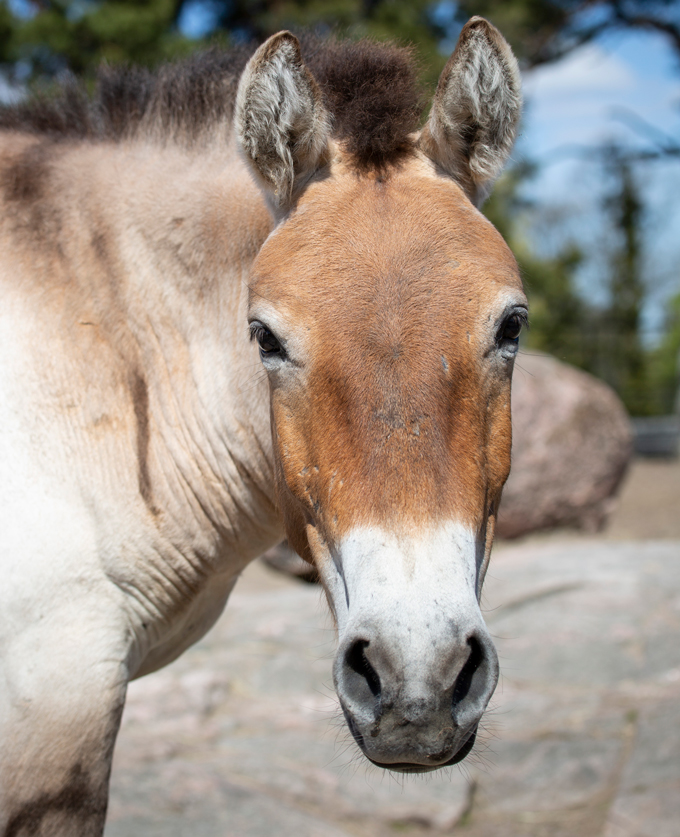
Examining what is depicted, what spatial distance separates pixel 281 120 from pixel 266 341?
0.69 metres

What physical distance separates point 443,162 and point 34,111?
64.1 inches

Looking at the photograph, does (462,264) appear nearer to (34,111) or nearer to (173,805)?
(34,111)

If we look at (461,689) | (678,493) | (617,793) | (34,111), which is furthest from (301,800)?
(678,493)

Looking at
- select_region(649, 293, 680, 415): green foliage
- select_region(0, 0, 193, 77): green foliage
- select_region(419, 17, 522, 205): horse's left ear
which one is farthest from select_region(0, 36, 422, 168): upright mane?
select_region(649, 293, 680, 415): green foliage

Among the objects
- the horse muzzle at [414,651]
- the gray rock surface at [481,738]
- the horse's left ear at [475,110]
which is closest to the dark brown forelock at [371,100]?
the horse's left ear at [475,110]

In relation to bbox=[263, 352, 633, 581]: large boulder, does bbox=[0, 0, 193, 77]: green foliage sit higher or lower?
higher

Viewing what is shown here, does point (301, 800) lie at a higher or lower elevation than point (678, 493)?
higher

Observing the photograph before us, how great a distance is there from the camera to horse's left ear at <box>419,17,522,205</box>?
7.47 feet

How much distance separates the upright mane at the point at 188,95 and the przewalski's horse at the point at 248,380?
11 millimetres

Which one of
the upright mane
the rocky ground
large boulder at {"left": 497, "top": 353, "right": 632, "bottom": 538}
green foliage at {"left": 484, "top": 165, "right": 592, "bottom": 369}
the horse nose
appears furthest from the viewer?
green foliage at {"left": 484, "top": 165, "right": 592, "bottom": 369}

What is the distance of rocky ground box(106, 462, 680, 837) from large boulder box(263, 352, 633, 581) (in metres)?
2.19

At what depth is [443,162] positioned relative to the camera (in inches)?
96.3

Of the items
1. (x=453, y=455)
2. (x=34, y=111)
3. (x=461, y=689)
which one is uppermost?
(x=34, y=111)

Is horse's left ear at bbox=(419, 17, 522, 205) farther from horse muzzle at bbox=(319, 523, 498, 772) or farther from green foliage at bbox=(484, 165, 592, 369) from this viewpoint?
green foliage at bbox=(484, 165, 592, 369)
